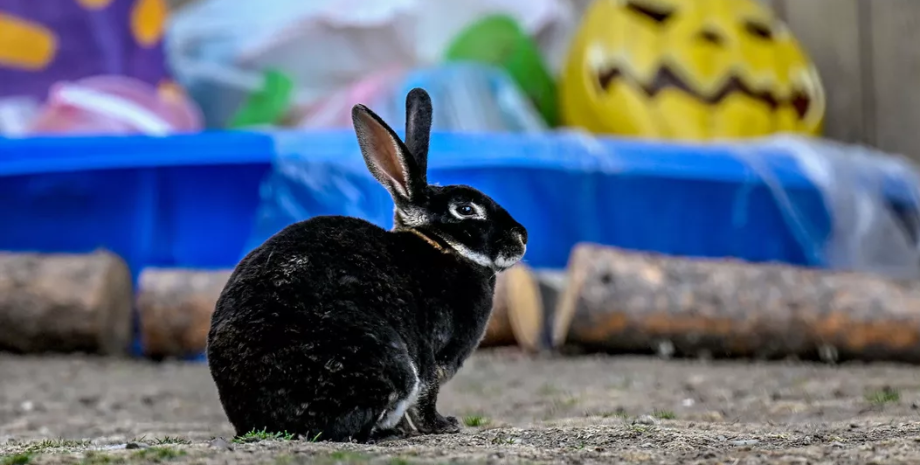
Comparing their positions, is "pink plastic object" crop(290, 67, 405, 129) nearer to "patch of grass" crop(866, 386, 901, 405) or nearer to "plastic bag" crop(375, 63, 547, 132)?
"plastic bag" crop(375, 63, 547, 132)

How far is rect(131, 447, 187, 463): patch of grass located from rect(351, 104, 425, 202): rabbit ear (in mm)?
→ 615

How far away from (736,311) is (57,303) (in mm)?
2409

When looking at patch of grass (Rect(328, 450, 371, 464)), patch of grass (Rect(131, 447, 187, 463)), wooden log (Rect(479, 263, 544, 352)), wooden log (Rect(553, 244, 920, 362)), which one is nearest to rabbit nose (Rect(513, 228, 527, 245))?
patch of grass (Rect(328, 450, 371, 464))

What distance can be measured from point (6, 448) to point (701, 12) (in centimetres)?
430

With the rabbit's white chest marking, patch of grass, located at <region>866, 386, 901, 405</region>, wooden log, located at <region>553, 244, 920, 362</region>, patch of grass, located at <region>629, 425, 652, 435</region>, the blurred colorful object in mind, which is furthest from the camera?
the blurred colorful object

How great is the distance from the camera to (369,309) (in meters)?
1.84

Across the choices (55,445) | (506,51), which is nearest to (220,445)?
(55,445)

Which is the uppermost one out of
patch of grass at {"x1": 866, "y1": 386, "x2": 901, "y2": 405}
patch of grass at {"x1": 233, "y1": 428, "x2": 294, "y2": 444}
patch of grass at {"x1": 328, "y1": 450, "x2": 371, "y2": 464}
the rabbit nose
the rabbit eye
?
the rabbit eye

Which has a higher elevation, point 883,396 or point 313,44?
point 313,44

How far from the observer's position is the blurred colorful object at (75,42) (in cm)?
524

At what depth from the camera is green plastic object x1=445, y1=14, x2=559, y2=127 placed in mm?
5789

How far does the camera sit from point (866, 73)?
18.4 ft

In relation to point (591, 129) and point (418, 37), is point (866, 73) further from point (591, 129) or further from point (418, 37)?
point (418, 37)

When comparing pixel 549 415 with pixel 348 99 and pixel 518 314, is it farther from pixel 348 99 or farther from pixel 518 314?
pixel 348 99
